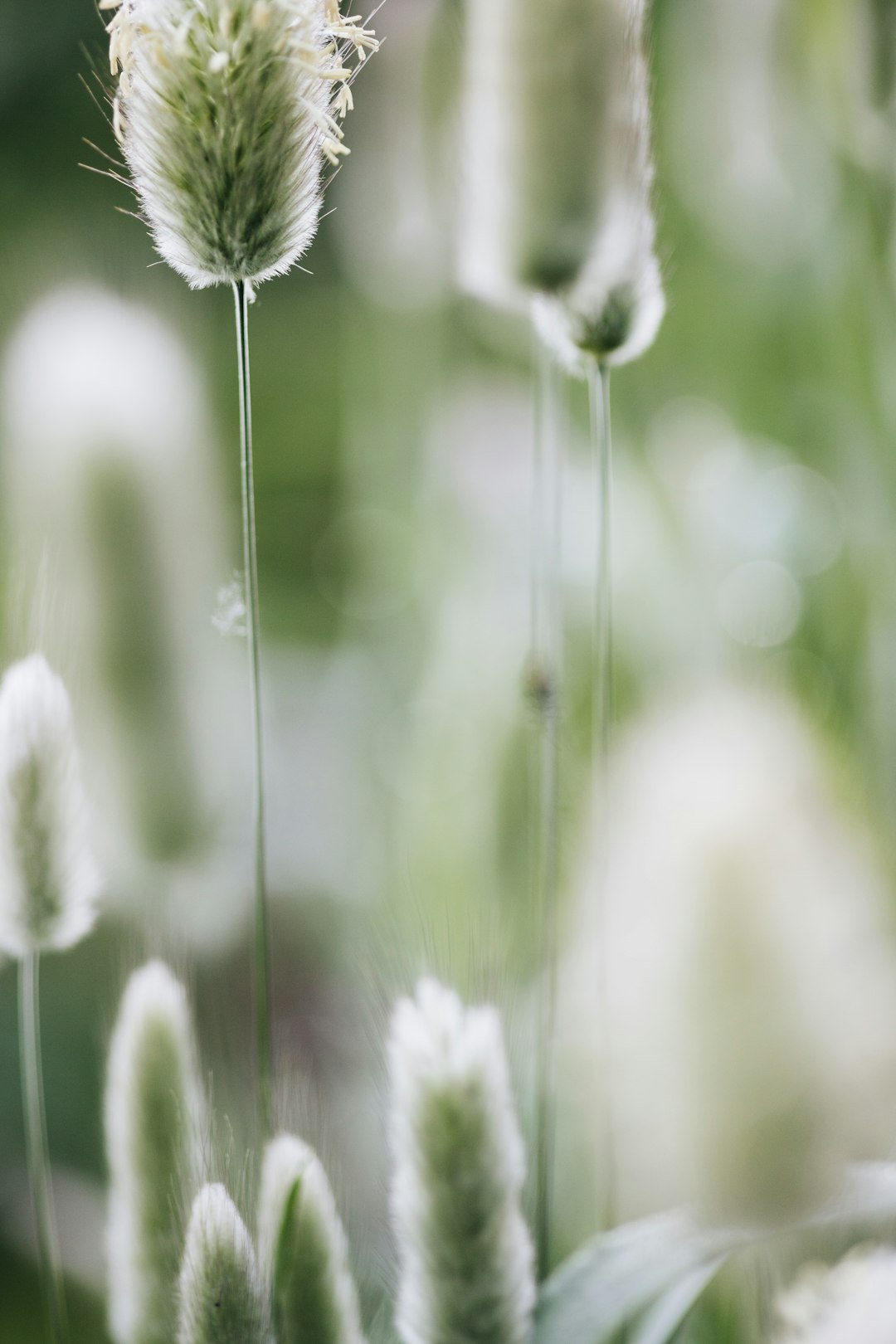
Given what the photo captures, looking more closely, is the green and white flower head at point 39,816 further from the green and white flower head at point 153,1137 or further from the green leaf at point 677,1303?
the green leaf at point 677,1303

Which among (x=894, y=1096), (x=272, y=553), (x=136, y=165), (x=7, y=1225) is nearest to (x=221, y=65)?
(x=136, y=165)

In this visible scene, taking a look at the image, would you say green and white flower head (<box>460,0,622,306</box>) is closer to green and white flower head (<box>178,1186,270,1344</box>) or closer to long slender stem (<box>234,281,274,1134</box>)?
long slender stem (<box>234,281,274,1134</box>)

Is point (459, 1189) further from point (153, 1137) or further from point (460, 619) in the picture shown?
point (460, 619)

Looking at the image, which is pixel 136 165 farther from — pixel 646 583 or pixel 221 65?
pixel 646 583

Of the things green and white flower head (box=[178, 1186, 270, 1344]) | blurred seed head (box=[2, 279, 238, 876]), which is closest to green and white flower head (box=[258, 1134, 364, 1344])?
green and white flower head (box=[178, 1186, 270, 1344])

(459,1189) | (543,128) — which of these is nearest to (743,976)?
(459,1189)

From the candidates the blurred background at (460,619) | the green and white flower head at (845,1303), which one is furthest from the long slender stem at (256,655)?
the green and white flower head at (845,1303)
